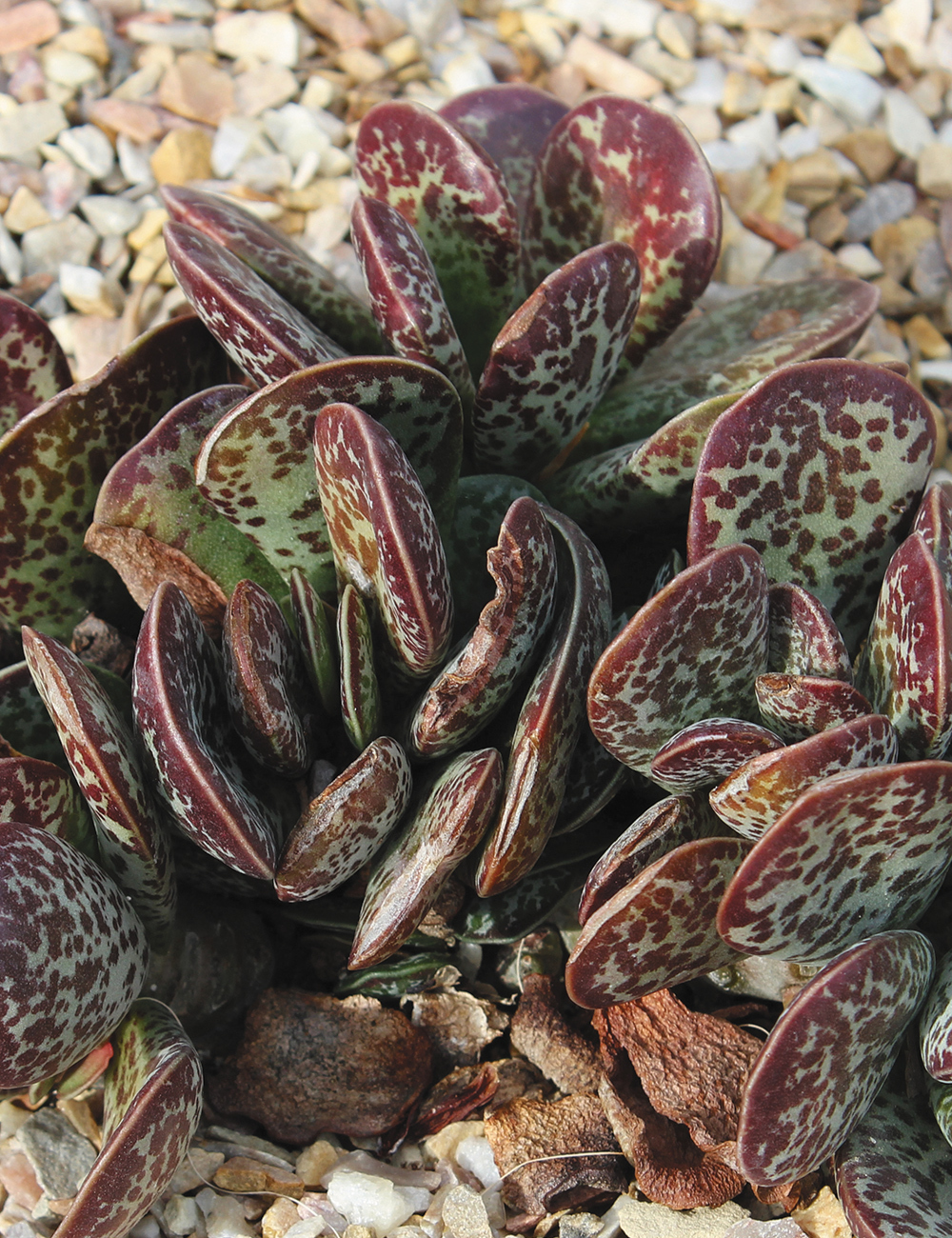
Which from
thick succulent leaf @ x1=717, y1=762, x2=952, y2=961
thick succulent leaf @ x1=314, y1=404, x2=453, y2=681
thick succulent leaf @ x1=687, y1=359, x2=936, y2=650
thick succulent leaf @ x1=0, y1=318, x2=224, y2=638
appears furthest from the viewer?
thick succulent leaf @ x1=0, y1=318, x2=224, y2=638

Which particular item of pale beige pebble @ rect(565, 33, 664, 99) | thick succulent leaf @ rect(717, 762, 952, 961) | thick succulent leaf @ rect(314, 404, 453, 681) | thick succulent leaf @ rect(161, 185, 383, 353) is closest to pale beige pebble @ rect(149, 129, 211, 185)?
thick succulent leaf @ rect(161, 185, 383, 353)

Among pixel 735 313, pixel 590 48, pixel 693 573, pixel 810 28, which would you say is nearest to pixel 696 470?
pixel 693 573

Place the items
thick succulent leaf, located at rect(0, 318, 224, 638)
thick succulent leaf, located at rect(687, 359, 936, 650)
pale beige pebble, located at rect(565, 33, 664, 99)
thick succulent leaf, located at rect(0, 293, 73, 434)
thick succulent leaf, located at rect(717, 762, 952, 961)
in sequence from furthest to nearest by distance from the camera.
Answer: pale beige pebble, located at rect(565, 33, 664, 99) < thick succulent leaf, located at rect(0, 293, 73, 434) < thick succulent leaf, located at rect(0, 318, 224, 638) < thick succulent leaf, located at rect(687, 359, 936, 650) < thick succulent leaf, located at rect(717, 762, 952, 961)

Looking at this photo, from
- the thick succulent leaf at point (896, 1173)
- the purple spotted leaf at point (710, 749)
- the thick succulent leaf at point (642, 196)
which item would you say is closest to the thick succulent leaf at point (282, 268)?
the thick succulent leaf at point (642, 196)

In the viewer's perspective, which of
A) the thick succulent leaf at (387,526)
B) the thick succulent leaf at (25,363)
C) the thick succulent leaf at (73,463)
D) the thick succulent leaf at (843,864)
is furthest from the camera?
the thick succulent leaf at (25,363)

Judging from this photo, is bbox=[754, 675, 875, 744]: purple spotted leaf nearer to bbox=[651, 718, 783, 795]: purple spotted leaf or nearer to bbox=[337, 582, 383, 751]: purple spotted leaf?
bbox=[651, 718, 783, 795]: purple spotted leaf

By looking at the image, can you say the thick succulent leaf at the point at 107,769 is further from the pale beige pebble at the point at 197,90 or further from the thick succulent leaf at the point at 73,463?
the pale beige pebble at the point at 197,90

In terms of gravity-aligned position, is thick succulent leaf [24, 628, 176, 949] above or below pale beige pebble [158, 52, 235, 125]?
below

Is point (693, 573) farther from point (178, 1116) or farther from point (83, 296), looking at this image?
point (83, 296)
